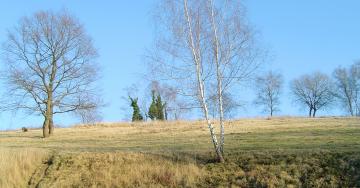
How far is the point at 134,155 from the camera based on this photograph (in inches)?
941

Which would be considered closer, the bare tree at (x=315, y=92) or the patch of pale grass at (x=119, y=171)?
the patch of pale grass at (x=119, y=171)

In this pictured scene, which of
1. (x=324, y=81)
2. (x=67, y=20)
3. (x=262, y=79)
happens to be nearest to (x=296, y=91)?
(x=324, y=81)

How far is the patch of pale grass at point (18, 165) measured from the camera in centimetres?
2356

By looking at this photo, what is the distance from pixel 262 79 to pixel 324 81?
64939 mm

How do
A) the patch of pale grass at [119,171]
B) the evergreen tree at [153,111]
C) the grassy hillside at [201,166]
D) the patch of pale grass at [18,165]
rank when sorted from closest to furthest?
1. the grassy hillside at [201,166]
2. the patch of pale grass at [119,171]
3. the patch of pale grass at [18,165]
4. the evergreen tree at [153,111]

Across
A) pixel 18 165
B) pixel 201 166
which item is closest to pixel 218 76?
pixel 201 166

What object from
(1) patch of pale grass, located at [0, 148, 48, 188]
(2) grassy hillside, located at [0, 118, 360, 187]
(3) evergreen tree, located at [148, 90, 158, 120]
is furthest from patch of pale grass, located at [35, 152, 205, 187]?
(3) evergreen tree, located at [148, 90, 158, 120]

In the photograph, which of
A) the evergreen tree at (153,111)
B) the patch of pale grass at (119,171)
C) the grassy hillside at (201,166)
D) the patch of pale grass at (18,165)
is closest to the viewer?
the grassy hillside at (201,166)

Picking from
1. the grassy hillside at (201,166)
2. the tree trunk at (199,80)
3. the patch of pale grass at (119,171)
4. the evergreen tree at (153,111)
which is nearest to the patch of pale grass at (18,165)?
the grassy hillside at (201,166)

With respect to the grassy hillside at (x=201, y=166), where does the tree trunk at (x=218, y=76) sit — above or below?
above

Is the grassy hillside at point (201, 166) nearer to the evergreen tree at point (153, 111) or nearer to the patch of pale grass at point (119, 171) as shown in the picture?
the patch of pale grass at point (119, 171)

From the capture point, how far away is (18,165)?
80.2 ft

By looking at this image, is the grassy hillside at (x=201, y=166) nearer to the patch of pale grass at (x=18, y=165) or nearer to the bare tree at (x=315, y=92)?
the patch of pale grass at (x=18, y=165)

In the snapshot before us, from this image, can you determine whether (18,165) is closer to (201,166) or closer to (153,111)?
(201,166)
